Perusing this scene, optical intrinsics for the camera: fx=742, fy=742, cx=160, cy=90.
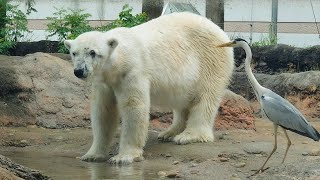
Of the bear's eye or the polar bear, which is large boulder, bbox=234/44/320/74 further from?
the bear's eye

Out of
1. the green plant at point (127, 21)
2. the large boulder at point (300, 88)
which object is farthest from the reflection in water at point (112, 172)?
the green plant at point (127, 21)

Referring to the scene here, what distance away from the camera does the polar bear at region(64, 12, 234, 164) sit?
24.0 feet

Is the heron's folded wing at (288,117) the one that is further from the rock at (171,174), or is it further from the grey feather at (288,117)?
the rock at (171,174)

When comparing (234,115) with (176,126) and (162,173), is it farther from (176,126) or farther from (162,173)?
(162,173)

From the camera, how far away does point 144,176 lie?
21.6 ft

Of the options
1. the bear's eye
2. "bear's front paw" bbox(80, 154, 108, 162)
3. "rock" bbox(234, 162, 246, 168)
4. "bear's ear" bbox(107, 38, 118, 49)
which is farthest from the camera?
"bear's front paw" bbox(80, 154, 108, 162)

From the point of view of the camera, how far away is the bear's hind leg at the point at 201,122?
8281 mm

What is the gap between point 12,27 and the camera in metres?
14.5

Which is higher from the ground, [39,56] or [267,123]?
[39,56]

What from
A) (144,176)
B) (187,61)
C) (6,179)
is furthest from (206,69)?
(6,179)

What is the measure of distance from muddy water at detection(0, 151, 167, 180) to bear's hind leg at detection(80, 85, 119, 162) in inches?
8.5

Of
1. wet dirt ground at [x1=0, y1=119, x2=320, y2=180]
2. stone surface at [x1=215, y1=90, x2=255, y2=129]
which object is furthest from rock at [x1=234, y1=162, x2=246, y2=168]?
stone surface at [x1=215, y1=90, x2=255, y2=129]

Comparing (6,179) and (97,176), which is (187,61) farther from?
(6,179)

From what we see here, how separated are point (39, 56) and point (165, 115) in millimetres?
1871
